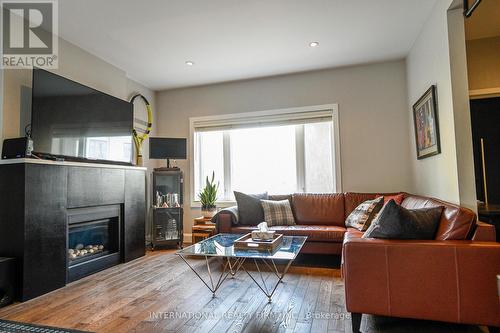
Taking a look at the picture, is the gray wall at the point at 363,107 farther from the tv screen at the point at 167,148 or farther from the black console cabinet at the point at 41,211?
the black console cabinet at the point at 41,211

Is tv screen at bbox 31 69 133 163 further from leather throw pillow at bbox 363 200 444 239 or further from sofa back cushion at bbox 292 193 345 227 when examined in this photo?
leather throw pillow at bbox 363 200 444 239

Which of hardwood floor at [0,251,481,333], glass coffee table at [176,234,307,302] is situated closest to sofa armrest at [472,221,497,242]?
hardwood floor at [0,251,481,333]

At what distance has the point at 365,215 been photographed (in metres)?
3.21

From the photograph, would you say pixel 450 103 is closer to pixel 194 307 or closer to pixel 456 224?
pixel 456 224

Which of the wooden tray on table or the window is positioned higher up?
the window

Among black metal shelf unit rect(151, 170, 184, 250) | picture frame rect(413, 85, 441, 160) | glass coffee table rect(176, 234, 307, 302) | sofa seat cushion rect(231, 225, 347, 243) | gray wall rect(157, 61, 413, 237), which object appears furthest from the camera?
black metal shelf unit rect(151, 170, 184, 250)

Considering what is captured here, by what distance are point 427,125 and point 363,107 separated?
45.4 inches

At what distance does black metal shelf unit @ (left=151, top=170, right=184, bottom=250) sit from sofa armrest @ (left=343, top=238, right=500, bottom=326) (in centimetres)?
308

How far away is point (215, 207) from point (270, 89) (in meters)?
2.03

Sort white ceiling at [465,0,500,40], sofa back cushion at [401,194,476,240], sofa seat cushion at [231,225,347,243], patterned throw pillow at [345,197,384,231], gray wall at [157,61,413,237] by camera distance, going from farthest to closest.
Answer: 1. gray wall at [157,61,413,237]
2. sofa seat cushion at [231,225,347,243]
3. patterned throw pillow at [345,197,384,231]
4. white ceiling at [465,0,500,40]
5. sofa back cushion at [401,194,476,240]

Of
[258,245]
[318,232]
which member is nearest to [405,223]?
[258,245]

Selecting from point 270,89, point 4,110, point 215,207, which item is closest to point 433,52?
point 270,89

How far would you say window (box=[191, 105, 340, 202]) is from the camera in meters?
4.29

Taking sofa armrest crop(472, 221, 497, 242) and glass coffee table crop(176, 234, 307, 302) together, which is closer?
sofa armrest crop(472, 221, 497, 242)
